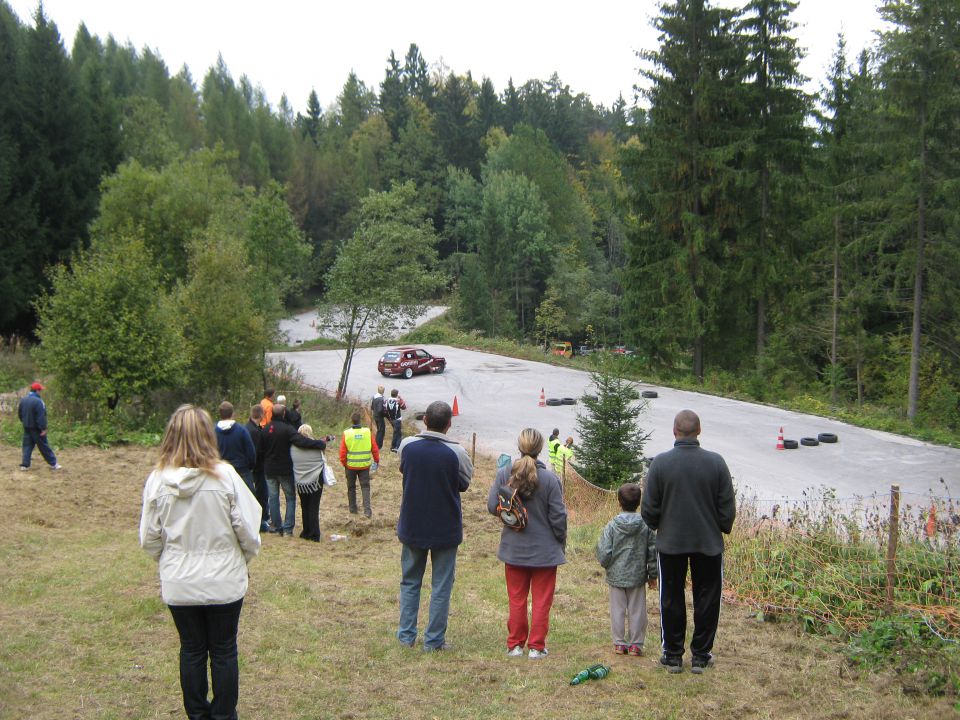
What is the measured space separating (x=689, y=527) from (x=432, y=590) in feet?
6.09

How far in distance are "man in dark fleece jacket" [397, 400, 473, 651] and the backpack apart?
0.29m

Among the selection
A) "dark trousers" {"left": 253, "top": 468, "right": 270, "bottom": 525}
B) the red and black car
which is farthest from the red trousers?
the red and black car

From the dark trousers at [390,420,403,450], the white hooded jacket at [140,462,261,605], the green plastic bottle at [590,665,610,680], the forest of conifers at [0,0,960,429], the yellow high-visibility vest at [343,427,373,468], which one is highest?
the forest of conifers at [0,0,960,429]

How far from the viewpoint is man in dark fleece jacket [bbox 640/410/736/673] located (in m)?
5.32

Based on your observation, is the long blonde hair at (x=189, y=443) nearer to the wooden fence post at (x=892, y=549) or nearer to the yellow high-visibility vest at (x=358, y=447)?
the wooden fence post at (x=892, y=549)

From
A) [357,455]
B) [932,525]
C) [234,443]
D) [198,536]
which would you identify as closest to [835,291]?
[357,455]

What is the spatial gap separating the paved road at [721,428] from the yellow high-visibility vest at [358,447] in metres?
8.48

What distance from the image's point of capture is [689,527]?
532 centimetres

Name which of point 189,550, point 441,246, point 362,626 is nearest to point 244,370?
point 362,626

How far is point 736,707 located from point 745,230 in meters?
32.7

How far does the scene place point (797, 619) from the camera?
6.75 m

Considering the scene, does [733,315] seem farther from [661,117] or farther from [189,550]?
[189,550]

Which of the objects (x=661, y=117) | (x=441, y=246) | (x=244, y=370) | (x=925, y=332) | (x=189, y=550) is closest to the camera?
(x=189, y=550)

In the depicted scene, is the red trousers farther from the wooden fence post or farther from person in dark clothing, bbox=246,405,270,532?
person in dark clothing, bbox=246,405,270,532
